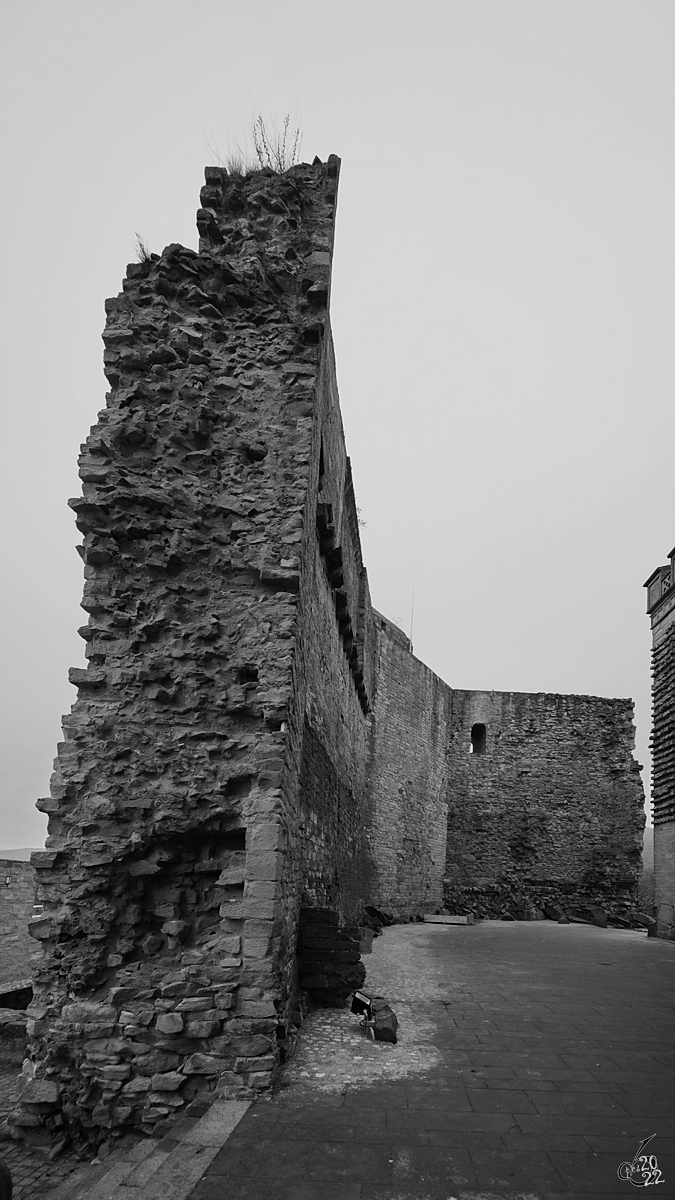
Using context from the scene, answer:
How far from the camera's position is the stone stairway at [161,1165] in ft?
10.2

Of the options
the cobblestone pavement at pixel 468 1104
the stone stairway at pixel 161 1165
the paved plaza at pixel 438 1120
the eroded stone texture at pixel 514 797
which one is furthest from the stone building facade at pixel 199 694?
the eroded stone texture at pixel 514 797

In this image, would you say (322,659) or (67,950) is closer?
(67,950)

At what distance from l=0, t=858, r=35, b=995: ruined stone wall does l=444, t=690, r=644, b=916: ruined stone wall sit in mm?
12882

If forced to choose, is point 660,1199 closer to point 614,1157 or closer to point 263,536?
point 614,1157

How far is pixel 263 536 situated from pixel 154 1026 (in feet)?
11.6

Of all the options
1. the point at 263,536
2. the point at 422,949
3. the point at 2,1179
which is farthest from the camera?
the point at 422,949

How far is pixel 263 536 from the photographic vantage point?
567 centimetres

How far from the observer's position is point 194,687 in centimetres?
523

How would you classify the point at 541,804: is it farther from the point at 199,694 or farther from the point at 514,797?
the point at 199,694

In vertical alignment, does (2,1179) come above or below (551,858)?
above

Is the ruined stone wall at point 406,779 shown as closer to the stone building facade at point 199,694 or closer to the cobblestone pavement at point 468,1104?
the stone building facade at point 199,694

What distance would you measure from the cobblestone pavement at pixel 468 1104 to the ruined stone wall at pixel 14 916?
606cm

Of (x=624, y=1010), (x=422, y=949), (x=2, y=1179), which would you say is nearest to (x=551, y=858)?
(x=422, y=949)

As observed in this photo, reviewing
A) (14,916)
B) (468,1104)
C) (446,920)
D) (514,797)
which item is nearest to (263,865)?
(468,1104)
